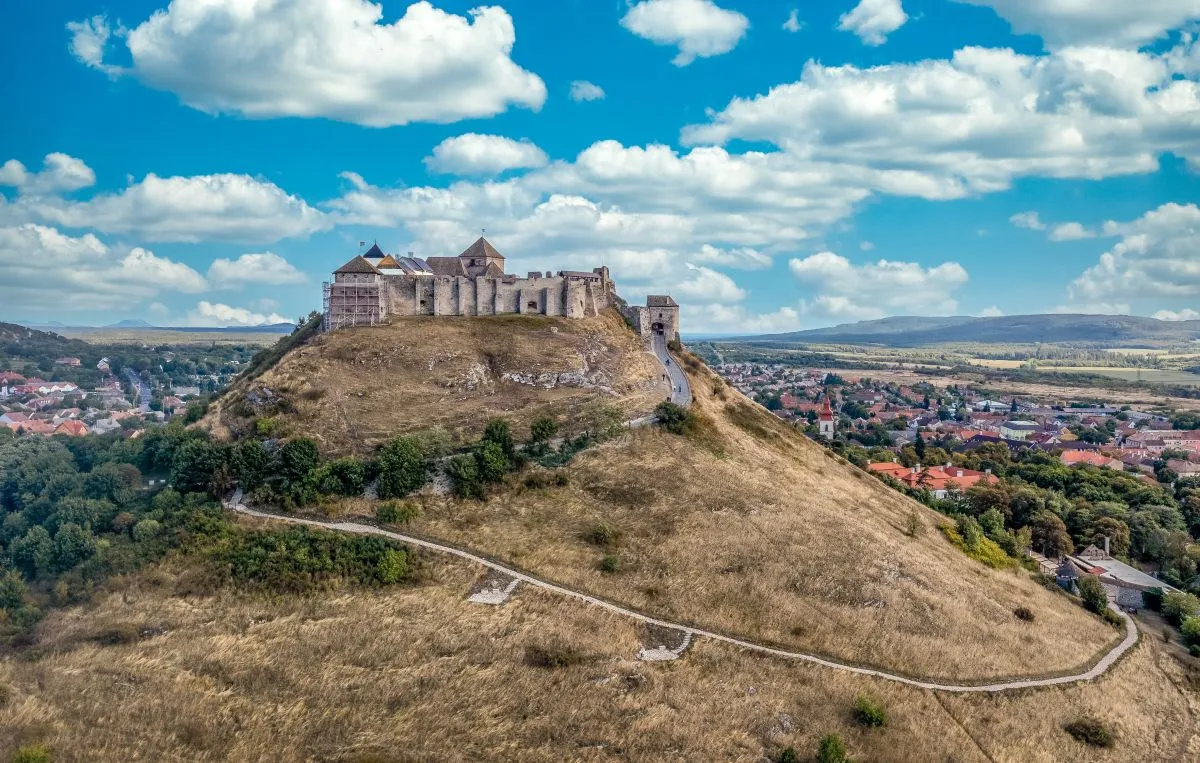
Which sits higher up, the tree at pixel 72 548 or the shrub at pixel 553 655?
the tree at pixel 72 548

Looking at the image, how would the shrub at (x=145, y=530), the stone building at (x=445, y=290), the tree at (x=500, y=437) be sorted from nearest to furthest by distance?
the shrub at (x=145, y=530)
the tree at (x=500, y=437)
the stone building at (x=445, y=290)

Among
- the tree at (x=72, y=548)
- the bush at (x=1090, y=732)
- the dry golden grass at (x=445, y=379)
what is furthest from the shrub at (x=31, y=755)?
the bush at (x=1090, y=732)

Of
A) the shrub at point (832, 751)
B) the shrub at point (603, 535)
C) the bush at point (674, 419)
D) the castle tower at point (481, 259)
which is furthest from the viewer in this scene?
the castle tower at point (481, 259)

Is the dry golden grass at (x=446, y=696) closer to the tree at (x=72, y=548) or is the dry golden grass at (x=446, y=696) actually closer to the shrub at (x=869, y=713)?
the shrub at (x=869, y=713)

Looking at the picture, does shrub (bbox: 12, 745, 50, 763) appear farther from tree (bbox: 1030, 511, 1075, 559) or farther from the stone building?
tree (bbox: 1030, 511, 1075, 559)

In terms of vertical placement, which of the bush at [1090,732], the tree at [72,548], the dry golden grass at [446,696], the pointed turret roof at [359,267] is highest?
the pointed turret roof at [359,267]

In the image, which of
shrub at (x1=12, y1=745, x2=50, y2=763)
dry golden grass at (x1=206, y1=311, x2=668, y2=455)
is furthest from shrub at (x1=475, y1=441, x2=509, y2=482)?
Answer: shrub at (x1=12, y1=745, x2=50, y2=763)

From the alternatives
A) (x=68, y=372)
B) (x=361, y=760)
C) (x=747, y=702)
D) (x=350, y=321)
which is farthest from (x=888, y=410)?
(x=68, y=372)
